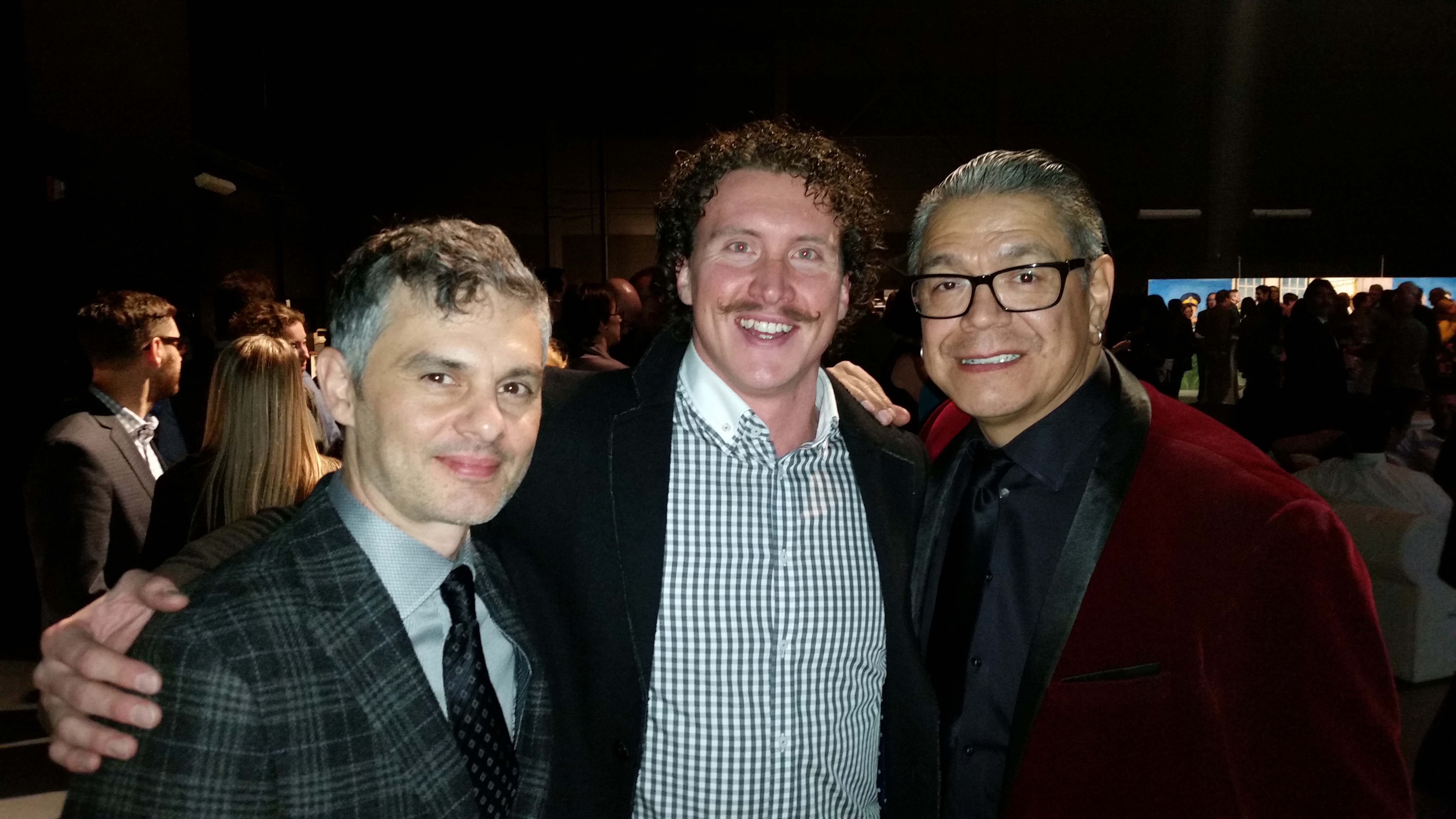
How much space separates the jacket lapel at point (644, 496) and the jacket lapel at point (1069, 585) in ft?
2.22

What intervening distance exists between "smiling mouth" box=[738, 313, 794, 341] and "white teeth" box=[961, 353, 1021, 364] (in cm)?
39

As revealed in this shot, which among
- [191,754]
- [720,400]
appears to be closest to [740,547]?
[720,400]

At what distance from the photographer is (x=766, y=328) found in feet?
6.20

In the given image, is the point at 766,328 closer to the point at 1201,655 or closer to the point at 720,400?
the point at 720,400

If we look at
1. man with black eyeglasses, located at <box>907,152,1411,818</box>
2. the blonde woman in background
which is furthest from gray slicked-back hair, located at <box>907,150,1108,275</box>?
the blonde woman in background

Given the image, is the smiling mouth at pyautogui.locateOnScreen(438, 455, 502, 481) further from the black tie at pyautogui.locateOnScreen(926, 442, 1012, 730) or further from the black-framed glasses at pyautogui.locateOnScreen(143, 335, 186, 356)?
the black-framed glasses at pyautogui.locateOnScreen(143, 335, 186, 356)

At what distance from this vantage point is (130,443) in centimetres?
350

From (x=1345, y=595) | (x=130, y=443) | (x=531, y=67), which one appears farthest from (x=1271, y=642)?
(x=531, y=67)

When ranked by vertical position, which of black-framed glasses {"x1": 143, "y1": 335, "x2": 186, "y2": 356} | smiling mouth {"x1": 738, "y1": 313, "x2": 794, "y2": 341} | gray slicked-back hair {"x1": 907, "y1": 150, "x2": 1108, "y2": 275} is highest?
gray slicked-back hair {"x1": 907, "y1": 150, "x2": 1108, "y2": 275}

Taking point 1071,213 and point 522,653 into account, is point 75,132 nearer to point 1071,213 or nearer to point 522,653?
point 522,653

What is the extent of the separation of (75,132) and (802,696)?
211 inches

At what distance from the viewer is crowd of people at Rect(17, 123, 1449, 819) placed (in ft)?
4.15

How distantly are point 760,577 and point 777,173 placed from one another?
900 millimetres

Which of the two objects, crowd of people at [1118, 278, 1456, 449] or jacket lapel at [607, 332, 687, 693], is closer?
jacket lapel at [607, 332, 687, 693]
